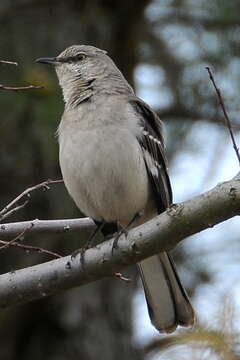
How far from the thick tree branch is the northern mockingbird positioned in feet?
2.67

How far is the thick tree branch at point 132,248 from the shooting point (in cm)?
309

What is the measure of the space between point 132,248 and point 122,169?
98 cm

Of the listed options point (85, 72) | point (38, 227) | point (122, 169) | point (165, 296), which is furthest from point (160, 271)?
point (85, 72)

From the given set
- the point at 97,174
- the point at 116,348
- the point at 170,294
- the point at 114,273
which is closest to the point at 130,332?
the point at 116,348

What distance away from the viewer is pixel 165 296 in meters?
4.40

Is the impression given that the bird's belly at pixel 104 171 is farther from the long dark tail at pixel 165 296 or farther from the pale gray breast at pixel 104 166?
the long dark tail at pixel 165 296

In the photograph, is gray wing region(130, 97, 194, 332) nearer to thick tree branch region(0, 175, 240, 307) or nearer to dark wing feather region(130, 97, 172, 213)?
dark wing feather region(130, 97, 172, 213)

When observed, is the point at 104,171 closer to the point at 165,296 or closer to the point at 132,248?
the point at 165,296

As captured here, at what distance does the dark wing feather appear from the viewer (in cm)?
443

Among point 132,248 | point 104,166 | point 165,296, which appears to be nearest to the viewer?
point 132,248

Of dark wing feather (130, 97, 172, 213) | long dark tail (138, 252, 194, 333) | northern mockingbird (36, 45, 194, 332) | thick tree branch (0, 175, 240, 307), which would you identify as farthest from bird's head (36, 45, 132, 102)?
thick tree branch (0, 175, 240, 307)

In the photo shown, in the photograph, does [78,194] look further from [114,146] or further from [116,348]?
[116,348]

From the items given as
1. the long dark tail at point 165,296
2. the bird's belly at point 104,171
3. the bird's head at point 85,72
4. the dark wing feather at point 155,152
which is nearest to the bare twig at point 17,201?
the bird's belly at point 104,171

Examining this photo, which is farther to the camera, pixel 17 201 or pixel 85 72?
pixel 85 72
